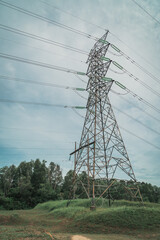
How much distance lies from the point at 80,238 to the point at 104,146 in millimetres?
7443

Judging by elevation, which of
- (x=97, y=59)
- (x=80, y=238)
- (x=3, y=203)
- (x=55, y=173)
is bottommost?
(x=3, y=203)

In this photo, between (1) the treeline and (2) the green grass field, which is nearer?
(2) the green grass field

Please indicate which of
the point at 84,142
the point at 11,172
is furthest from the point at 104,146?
the point at 11,172

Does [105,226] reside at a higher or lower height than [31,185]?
lower

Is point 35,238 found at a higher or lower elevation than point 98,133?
lower

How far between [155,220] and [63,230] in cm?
639

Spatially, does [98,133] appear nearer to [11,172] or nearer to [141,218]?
[141,218]

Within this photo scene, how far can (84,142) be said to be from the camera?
51.4ft

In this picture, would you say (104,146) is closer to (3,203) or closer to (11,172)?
(3,203)

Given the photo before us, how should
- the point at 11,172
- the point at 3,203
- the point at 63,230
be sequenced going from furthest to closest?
1. the point at 11,172
2. the point at 3,203
3. the point at 63,230

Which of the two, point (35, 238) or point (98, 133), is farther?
point (98, 133)

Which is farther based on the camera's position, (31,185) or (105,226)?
(31,185)

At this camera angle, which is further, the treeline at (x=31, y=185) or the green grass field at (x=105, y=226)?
the treeline at (x=31, y=185)

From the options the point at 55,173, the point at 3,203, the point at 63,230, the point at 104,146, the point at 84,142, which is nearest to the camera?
the point at 63,230
